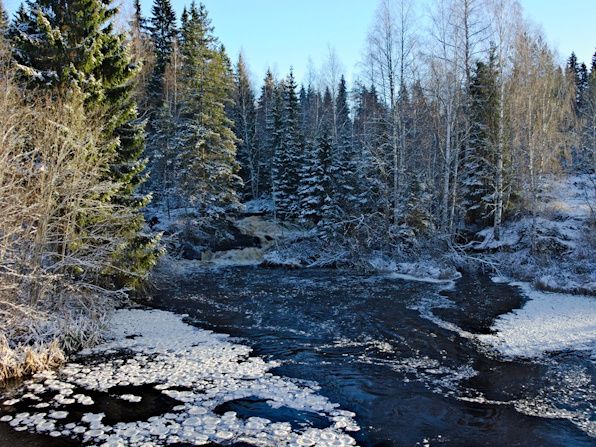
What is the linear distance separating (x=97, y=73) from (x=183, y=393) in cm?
1090

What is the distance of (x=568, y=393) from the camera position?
27.0 feet

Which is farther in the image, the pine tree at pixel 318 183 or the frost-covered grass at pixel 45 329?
the pine tree at pixel 318 183

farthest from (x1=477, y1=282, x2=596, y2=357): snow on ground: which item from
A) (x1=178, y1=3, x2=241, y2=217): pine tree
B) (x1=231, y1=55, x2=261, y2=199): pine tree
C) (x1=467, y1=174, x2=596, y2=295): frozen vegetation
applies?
(x1=231, y1=55, x2=261, y2=199): pine tree

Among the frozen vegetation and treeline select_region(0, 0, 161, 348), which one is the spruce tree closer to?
the frozen vegetation

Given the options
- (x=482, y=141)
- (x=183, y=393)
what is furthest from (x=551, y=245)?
(x=183, y=393)

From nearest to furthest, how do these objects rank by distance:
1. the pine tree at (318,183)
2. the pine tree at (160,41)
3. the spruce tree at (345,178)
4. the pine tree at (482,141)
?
the pine tree at (482,141) → the spruce tree at (345,178) → the pine tree at (318,183) → the pine tree at (160,41)

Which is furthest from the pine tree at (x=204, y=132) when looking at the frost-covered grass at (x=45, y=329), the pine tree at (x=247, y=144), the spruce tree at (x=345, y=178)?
the frost-covered grass at (x=45, y=329)

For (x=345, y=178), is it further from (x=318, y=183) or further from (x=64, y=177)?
(x=64, y=177)

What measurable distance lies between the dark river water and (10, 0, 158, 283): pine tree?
341 centimetres

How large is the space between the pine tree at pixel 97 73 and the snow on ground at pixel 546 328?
10855 mm

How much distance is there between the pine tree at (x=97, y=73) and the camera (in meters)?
13.0

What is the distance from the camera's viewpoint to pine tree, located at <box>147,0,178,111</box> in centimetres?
3753

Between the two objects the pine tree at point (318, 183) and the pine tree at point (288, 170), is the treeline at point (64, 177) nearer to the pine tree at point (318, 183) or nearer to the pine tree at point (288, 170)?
the pine tree at point (318, 183)

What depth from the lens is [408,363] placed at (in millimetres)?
9859
